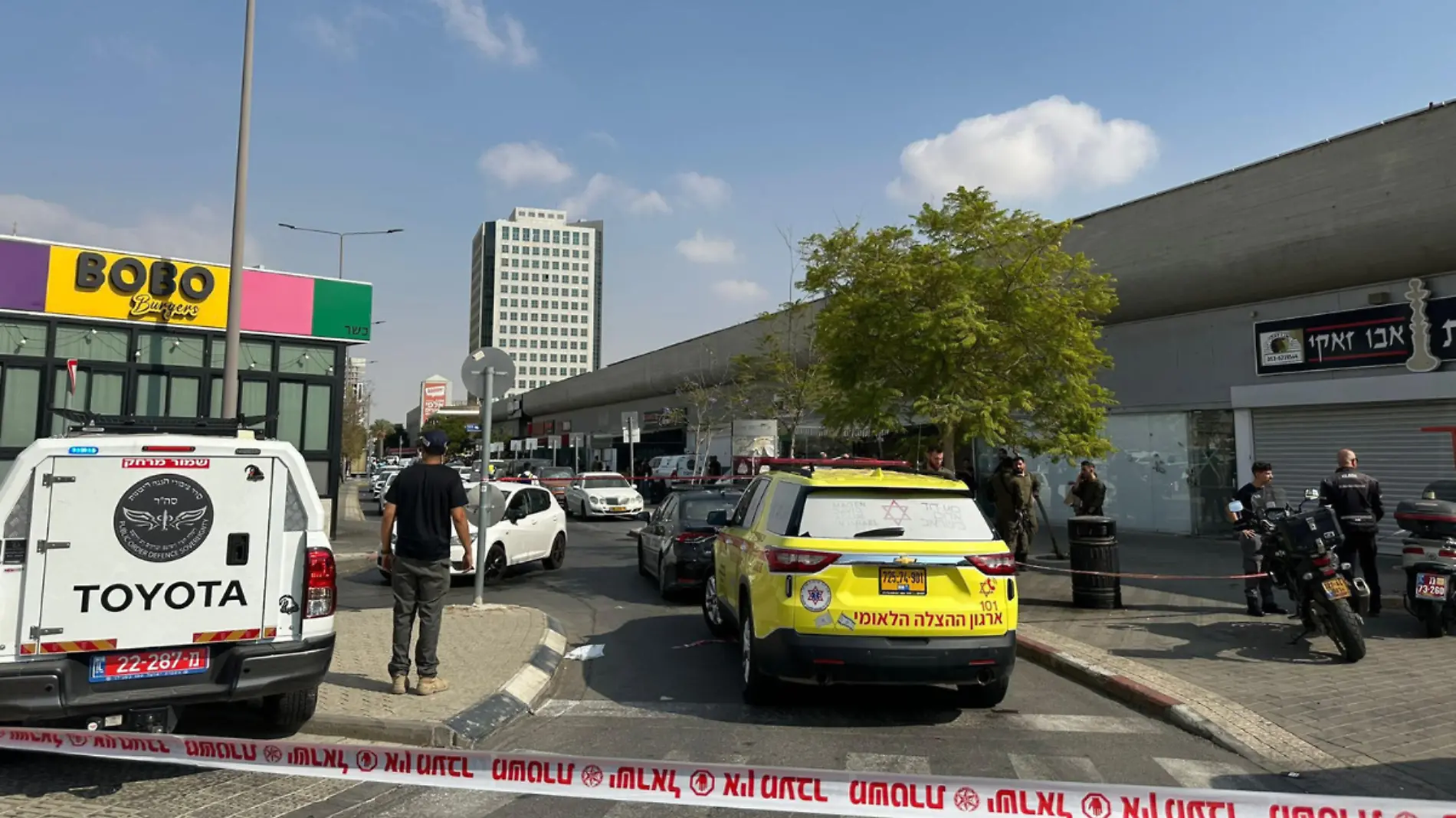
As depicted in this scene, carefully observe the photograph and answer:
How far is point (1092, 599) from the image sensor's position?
33.5 feet

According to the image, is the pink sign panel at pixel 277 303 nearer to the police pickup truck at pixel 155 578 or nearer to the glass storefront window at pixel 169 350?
the glass storefront window at pixel 169 350

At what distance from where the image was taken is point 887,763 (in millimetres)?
5152

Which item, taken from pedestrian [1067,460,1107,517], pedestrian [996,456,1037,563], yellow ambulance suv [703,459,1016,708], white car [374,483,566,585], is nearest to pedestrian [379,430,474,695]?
yellow ambulance suv [703,459,1016,708]

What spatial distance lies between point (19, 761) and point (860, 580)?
4987mm

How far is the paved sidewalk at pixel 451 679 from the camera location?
5.52 metres

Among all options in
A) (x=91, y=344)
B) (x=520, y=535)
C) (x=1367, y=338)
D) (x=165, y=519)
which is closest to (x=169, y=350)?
(x=91, y=344)

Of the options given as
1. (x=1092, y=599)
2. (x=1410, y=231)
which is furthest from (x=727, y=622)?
(x=1410, y=231)

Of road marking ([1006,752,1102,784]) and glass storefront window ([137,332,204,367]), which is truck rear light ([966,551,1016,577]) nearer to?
road marking ([1006,752,1102,784])

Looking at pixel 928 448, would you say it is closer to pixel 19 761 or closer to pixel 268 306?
pixel 19 761

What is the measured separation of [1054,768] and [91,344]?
67.8 ft

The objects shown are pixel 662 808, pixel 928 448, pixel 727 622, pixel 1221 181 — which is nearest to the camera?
pixel 662 808

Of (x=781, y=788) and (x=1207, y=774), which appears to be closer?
(x=781, y=788)

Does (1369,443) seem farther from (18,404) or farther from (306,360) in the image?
(18,404)

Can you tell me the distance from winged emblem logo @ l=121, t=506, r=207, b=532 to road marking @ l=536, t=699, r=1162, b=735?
2.62 metres
